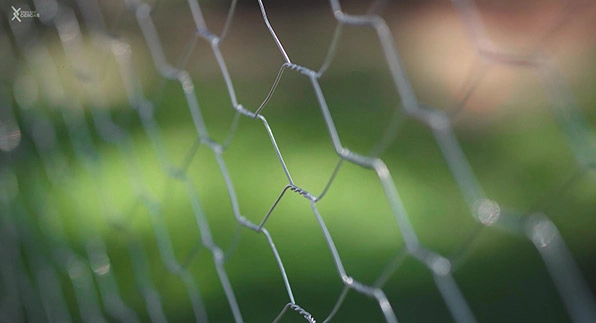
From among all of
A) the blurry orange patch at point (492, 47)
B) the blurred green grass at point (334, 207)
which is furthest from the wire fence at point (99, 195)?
the blurry orange patch at point (492, 47)

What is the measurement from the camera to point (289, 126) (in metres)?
1.82

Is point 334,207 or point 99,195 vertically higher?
point 334,207

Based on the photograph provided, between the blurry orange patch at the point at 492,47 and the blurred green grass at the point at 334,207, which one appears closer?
the blurred green grass at the point at 334,207

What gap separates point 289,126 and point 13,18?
617 mm

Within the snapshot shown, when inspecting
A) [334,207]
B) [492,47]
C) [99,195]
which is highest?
[492,47]

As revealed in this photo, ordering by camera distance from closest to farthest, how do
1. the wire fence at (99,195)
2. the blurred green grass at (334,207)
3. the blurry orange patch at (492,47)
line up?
the wire fence at (99,195), the blurred green grass at (334,207), the blurry orange patch at (492,47)

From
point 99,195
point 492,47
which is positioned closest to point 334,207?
point 99,195

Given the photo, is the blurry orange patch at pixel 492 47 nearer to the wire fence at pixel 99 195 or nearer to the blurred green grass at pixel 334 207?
the blurred green grass at pixel 334 207

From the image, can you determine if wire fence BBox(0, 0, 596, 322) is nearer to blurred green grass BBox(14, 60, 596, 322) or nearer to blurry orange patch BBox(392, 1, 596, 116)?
blurred green grass BBox(14, 60, 596, 322)

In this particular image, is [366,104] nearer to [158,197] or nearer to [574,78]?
[574,78]

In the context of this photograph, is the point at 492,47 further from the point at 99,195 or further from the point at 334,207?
the point at 99,195

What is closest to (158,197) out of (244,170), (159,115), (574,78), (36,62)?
(244,170)

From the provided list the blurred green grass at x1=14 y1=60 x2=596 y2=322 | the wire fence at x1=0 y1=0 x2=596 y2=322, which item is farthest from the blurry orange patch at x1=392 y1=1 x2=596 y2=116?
the wire fence at x1=0 y1=0 x2=596 y2=322

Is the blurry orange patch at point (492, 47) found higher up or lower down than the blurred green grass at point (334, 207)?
higher up
